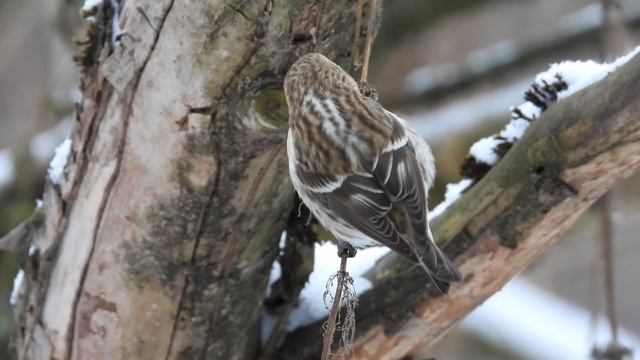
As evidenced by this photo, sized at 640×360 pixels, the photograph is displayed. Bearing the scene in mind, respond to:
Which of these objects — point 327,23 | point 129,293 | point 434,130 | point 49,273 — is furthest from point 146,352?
point 434,130

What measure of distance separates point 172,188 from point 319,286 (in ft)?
2.17

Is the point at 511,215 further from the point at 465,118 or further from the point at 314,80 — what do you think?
the point at 465,118

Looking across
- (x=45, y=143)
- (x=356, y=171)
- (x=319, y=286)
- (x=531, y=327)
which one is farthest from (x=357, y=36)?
(x=531, y=327)

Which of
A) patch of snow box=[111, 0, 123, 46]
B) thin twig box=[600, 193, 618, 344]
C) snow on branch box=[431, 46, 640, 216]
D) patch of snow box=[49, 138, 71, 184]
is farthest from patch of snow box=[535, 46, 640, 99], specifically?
patch of snow box=[49, 138, 71, 184]

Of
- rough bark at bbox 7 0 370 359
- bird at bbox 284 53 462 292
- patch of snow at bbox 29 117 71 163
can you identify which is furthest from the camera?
patch of snow at bbox 29 117 71 163

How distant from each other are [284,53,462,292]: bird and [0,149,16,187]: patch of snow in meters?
2.61

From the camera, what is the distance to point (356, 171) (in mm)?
2514

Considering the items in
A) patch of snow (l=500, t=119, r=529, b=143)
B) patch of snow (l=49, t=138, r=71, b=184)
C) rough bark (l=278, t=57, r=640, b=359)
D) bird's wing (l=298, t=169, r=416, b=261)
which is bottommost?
rough bark (l=278, t=57, r=640, b=359)

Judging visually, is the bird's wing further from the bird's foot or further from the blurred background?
the blurred background

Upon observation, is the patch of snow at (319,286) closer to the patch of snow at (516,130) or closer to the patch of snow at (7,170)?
the patch of snow at (516,130)

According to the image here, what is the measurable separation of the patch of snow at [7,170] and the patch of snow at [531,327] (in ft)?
8.11

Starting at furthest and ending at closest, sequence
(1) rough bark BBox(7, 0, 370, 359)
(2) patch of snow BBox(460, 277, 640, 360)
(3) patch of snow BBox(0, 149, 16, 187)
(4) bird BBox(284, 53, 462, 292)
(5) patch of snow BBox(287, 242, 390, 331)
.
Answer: (2) patch of snow BBox(460, 277, 640, 360) → (3) patch of snow BBox(0, 149, 16, 187) → (5) patch of snow BBox(287, 242, 390, 331) → (4) bird BBox(284, 53, 462, 292) → (1) rough bark BBox(7, 0, 370, 359)

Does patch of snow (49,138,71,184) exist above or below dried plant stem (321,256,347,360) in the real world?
above

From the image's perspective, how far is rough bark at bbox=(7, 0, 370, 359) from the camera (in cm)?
224
